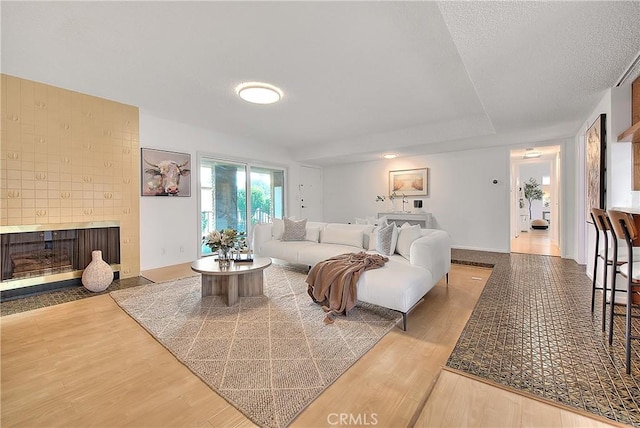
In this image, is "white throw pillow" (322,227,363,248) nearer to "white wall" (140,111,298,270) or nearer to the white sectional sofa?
the white sectional sofa

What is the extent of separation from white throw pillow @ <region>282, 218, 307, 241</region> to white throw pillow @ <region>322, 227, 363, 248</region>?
1.24 ft

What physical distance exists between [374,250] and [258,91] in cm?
258

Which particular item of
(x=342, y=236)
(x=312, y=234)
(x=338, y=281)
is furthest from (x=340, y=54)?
(x=312, y=234)

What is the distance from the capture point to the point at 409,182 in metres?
6.73

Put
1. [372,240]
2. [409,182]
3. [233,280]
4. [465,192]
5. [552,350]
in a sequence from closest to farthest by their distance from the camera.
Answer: [552,350] → [233,280] → [372,240] → [465,192] → [409,182]

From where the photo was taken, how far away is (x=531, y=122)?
4.23 m

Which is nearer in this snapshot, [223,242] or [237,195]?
[223,242]

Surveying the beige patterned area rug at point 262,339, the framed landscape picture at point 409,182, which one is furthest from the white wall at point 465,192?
the beige patterned area rug at point 262,339

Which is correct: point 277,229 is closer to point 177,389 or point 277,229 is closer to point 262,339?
point 262,339

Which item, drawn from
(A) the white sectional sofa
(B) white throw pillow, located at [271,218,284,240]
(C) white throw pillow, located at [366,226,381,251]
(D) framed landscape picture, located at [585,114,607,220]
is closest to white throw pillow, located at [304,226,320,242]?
(A) the white sectional sofa

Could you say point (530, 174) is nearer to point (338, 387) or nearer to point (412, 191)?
point (412, 191)

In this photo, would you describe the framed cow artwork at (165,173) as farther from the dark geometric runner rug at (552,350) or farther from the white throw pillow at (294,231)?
the dark geometric runner rug at (552,350)

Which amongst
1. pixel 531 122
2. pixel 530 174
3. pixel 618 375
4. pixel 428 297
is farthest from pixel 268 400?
pixel 530 174

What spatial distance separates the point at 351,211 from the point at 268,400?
6.42 metres
